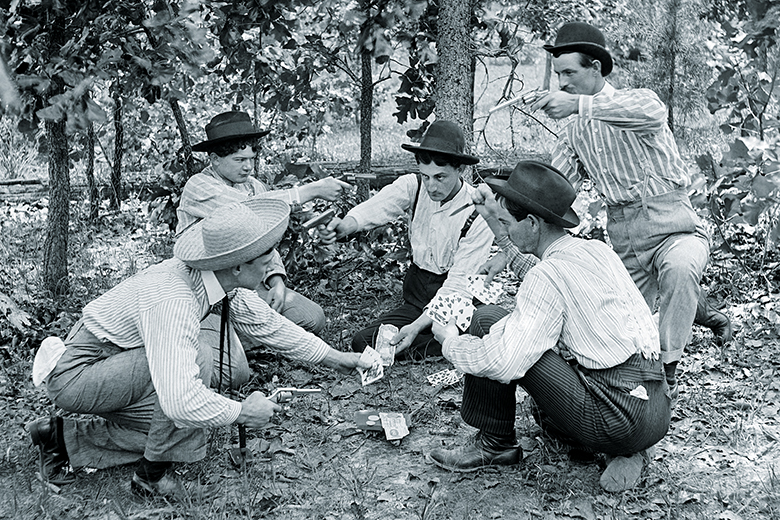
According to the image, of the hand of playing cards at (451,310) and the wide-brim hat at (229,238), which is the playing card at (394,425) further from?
the wide-brim hat at (229,238)

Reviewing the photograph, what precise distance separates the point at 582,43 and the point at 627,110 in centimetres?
41

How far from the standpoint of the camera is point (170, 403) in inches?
112

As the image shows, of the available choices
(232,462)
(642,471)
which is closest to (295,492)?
(232,462)

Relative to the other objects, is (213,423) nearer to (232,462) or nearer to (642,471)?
(232,462)

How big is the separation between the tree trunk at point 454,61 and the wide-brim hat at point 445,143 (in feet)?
2.98

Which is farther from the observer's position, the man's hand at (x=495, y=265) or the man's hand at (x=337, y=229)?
the man's hand at (x=337, y=229)

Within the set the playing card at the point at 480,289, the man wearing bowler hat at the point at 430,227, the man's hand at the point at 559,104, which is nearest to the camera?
the man's hand at the point at 559,104

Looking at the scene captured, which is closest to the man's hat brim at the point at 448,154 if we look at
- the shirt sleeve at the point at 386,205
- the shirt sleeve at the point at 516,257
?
the shirt sleeve at the point at 386,205

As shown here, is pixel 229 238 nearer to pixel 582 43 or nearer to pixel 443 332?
pixel 443 332

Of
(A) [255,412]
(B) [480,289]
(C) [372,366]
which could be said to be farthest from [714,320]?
(A) [255,412]

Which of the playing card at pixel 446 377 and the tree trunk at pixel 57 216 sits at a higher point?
the tree trunk at pixel 57 216

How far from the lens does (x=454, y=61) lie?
516cm

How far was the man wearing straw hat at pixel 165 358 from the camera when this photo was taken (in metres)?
2.90

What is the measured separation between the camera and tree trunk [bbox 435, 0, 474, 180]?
203 inches
